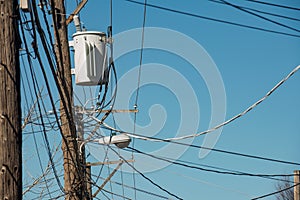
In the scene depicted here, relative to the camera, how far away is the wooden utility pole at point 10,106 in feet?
27.9

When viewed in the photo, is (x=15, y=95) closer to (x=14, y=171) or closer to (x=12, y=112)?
(x=12, y=112)

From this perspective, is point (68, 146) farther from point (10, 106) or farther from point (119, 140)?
point (10, 106)

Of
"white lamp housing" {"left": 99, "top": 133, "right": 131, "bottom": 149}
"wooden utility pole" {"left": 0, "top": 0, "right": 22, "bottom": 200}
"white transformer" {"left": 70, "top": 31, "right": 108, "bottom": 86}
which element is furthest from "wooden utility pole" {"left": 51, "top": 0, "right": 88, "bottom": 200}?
"wooden utility pole" {"left": 0, "top": 0, "right": 22, "bottom": 200}

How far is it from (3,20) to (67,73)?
21.4 ft

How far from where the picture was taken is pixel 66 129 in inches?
597

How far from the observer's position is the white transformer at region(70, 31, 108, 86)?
14.2 metres

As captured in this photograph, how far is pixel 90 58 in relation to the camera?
14227 millimetres

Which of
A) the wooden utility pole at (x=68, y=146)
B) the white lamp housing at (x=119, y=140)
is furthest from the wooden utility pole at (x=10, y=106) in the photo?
the white lamp housing at (x=119, y=140)

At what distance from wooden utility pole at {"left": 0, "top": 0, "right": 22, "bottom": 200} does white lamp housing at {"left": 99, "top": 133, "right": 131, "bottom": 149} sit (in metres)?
8.31

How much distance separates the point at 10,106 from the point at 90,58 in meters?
5.65

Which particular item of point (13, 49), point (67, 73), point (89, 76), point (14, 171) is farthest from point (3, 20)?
point (67, 73)

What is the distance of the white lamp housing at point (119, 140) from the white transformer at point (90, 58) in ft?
9.17

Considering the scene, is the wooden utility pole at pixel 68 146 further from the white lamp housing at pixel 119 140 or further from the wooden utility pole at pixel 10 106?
the wooden utility pole at pixel 10 106

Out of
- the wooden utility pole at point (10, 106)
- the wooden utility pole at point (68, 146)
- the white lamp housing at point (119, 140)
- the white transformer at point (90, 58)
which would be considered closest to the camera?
the wooden utility pole at point (10, 106)
